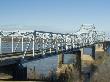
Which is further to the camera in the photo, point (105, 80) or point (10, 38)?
point (105, 80)

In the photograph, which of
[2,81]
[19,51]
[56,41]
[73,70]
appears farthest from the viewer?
[73,70]

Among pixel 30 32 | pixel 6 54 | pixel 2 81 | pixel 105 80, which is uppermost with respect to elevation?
pixel 30 32

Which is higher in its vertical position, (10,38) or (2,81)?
(10,38)

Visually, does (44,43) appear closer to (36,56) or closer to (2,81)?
(36,56)

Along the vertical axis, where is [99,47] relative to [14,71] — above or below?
below

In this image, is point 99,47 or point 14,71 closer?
point 14,71

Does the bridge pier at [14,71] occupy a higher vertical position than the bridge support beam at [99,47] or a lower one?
higher

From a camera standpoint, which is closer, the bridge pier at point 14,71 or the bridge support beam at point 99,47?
the bridge pier at point 14,71

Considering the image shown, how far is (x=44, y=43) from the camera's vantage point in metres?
29.4

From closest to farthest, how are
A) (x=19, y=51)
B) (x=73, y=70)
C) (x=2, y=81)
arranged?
(x=2, y=81)
(x=19, y=51)
(x=73, y=70)

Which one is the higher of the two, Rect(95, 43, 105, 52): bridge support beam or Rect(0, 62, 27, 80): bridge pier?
Rect(0, 62, 27, 80): bridge pier

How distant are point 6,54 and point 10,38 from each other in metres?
1.36

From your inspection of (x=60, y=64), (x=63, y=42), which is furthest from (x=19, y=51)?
(x=60, y=64)

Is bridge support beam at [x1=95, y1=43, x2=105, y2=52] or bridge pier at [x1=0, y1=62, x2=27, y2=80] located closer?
bridge pier at [x1=0, y1=62, x2=27, y2=80]
